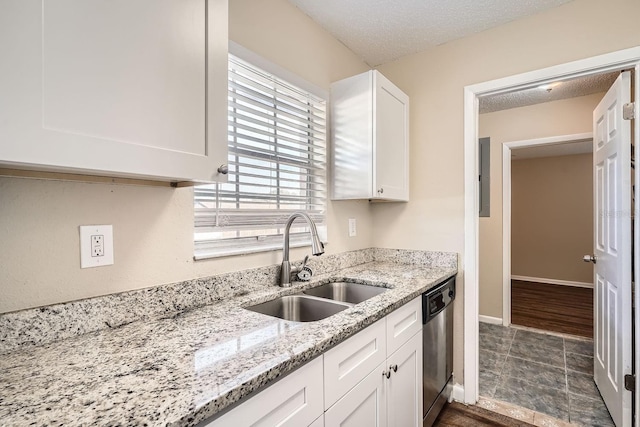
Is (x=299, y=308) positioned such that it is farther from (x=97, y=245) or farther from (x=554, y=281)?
(x=554, y=281)

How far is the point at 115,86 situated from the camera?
0.73 m

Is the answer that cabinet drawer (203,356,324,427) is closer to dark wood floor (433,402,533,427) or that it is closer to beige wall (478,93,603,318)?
dark wood floor (433,402,533,427)

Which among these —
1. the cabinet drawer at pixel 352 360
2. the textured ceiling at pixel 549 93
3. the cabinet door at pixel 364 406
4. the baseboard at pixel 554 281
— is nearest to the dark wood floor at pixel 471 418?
the cabinet door at pixel 364 406

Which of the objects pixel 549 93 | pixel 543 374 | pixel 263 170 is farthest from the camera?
pixel 549 93

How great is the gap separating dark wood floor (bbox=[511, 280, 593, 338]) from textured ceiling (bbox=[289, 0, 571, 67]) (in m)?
3.06

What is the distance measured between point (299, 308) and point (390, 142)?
3.84 feet

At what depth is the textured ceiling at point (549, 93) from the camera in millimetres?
2679

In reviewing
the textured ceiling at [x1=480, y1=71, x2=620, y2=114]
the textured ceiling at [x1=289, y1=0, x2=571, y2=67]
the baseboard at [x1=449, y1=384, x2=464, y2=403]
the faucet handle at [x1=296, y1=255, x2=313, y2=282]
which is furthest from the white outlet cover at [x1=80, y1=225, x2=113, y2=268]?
the textured ceiling at [x1=480, y1=71, x2=620, y2=114]

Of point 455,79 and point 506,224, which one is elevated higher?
point 455,79

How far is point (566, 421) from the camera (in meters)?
1.83

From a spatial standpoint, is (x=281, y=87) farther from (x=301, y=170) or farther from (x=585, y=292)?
(x=585, y=292)

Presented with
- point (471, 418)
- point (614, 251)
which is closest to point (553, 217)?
point (614, 251)

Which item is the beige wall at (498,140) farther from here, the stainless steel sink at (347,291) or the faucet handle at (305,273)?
the faucet handle at (305,273)

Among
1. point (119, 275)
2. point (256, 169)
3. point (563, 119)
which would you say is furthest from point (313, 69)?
point (563, 119)
